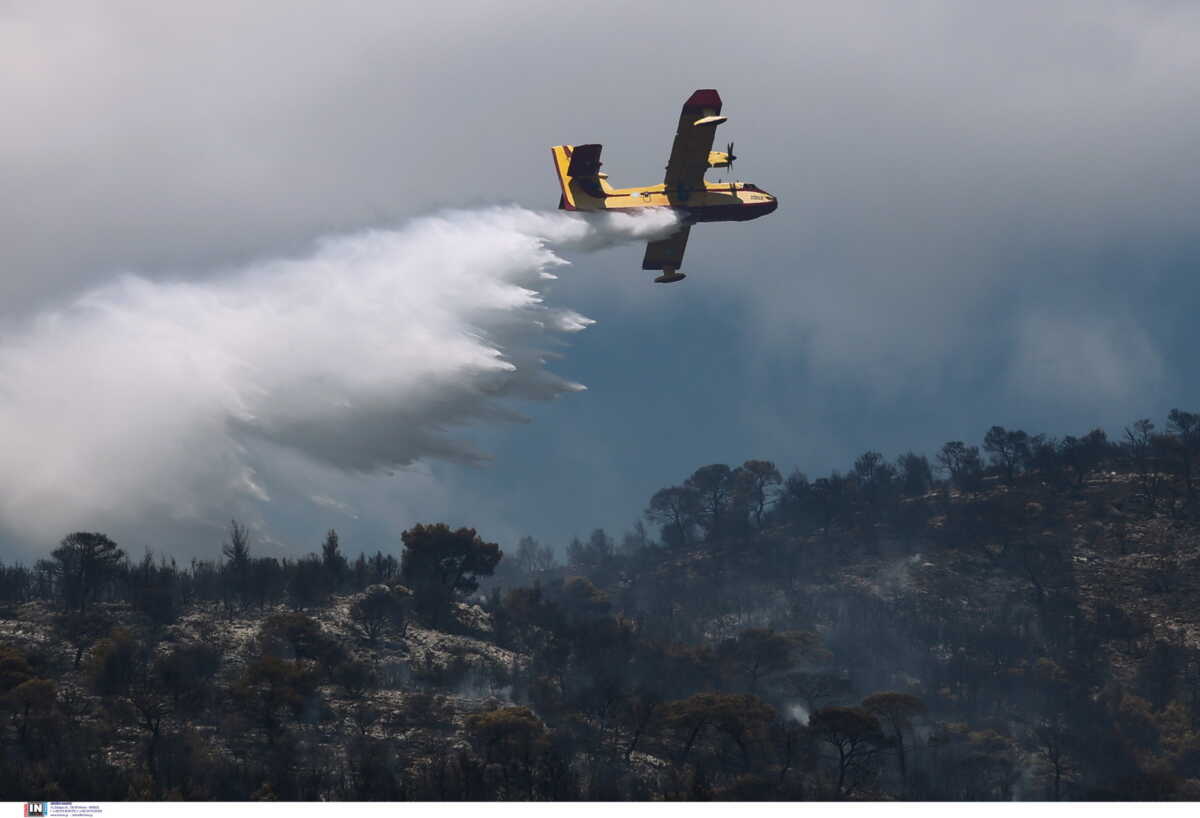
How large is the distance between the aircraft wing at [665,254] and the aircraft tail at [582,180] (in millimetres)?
6904

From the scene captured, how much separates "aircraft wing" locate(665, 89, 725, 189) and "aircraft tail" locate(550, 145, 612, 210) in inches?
126

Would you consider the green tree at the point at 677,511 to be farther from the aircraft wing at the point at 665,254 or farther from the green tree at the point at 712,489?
the aircraft wing at the point at 665,254

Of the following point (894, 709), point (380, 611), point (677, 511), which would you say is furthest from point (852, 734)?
point (677, 511)

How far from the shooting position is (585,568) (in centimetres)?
17750

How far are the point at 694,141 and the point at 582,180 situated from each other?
547cm

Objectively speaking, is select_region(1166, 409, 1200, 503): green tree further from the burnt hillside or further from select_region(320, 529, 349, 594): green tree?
select_region(320, 529, 349, 594): green tree

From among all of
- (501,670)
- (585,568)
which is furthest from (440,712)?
(585,568)

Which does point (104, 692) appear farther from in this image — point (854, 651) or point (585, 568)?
point (585, 568)

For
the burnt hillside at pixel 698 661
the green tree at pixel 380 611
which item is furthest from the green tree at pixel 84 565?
the green tree at pixel 380 611

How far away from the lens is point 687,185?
209 feet

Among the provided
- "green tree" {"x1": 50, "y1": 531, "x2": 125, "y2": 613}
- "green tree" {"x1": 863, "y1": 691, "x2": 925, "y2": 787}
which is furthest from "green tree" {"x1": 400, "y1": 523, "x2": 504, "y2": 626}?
"green tree" {"x1": 863, "y1": 691, "x2": 925, "y2": 787}

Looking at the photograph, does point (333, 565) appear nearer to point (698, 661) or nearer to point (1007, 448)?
point (698, 661)

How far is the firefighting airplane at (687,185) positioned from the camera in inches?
2414

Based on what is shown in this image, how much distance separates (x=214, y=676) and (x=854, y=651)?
177ft
